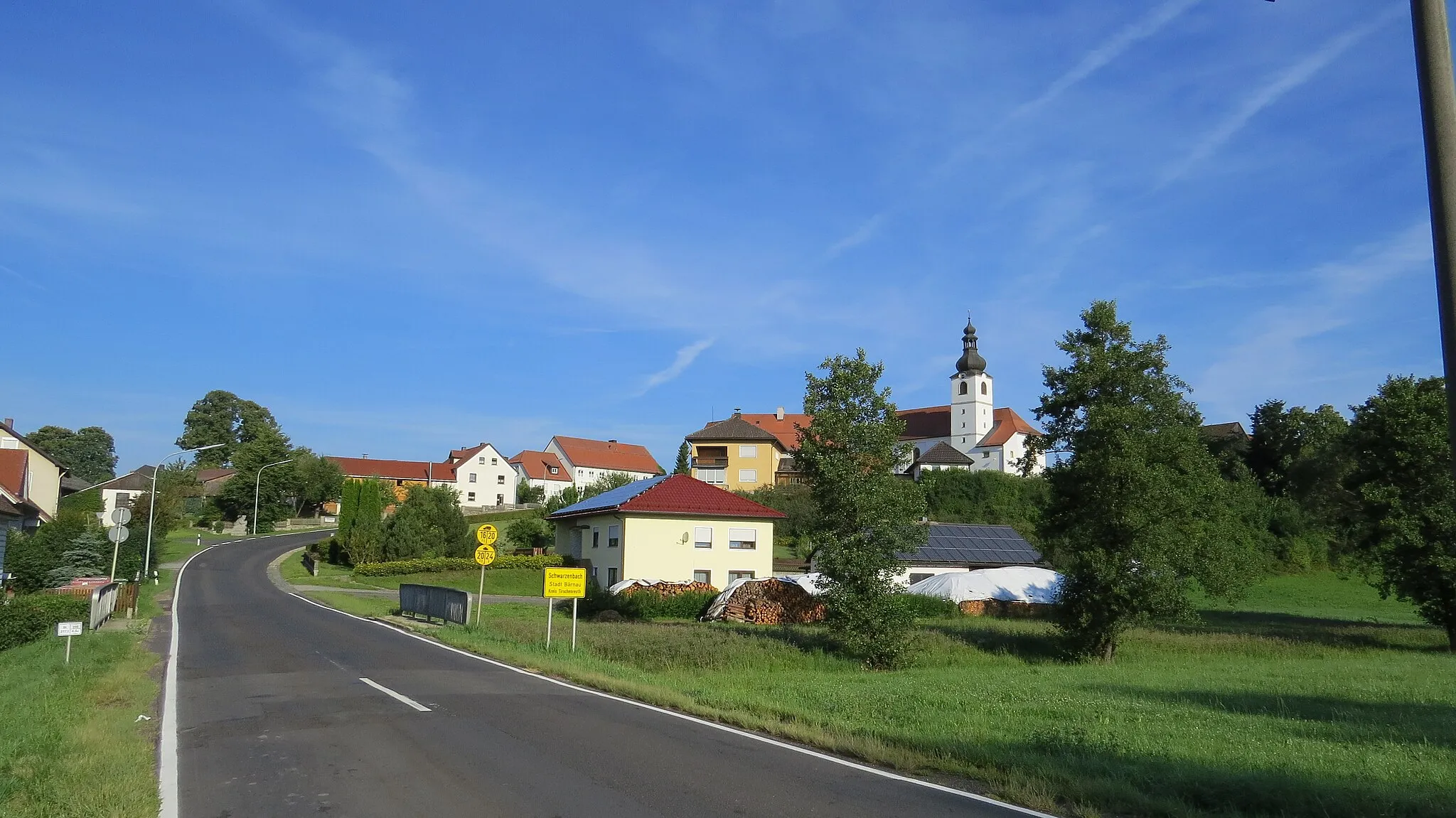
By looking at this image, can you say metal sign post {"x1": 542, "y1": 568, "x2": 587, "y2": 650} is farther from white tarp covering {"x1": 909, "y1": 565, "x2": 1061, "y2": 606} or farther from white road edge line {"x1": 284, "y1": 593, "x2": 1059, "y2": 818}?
white tarp covering {"x1": 909, "y1": 565, "x2": 1061, "y2": 606}

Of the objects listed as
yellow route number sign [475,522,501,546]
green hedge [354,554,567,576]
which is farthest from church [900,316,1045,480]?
yellow route number sign [475,522,501,546]

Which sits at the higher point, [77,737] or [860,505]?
[860,505]

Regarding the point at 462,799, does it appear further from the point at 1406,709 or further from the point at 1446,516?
the point at 1446,516

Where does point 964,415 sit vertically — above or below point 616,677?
above

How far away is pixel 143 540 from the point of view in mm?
48062

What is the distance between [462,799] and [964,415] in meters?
114

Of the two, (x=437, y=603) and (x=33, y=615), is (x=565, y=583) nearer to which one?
(x=437, y=603)

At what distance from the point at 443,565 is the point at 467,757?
143ft

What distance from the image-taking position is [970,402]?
11606 cm

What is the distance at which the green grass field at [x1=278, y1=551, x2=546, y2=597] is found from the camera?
46.8 m

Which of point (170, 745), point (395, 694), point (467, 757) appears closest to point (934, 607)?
point (395, 694)

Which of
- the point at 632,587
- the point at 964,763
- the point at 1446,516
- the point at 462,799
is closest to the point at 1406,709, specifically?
the point at 964,763

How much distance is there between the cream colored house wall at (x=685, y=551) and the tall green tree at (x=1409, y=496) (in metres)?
22.7

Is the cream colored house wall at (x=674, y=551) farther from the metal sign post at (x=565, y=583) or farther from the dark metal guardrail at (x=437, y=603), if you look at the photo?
the metal sign post at (x=565, y=583)
